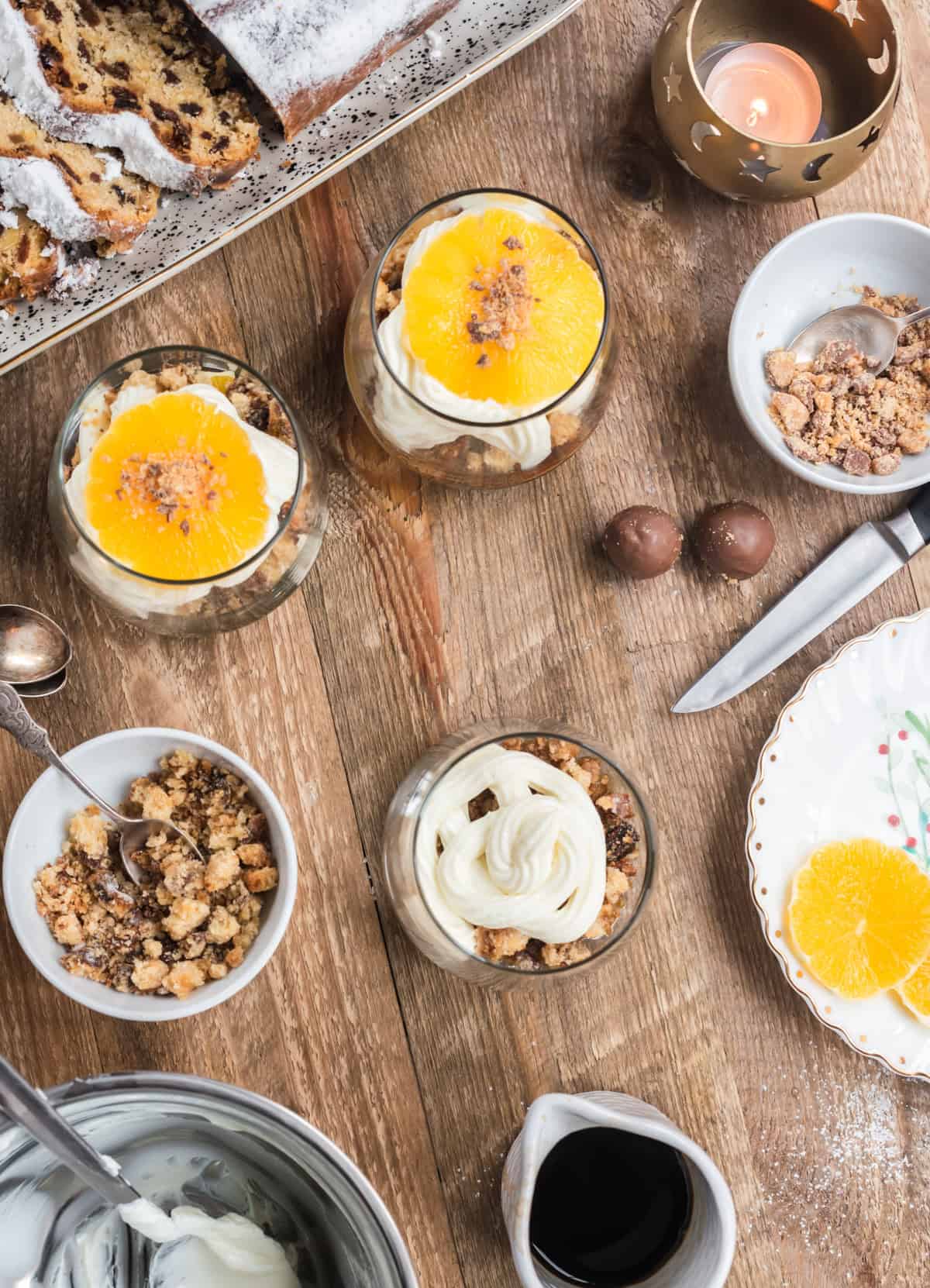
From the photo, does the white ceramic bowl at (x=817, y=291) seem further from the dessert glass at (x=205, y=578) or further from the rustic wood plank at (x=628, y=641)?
the dessert glass at (x=205, y=578)

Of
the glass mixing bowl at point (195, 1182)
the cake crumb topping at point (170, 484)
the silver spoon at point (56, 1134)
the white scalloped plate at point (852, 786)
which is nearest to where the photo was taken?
the silver spoon at point (56, 1134)

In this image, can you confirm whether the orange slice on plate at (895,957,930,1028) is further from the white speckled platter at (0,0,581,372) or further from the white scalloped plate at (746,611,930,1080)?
the white speckled platter at (0,0,581,372)

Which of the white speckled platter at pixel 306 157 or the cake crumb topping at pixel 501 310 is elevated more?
the white speckled platter at pixel 306 157

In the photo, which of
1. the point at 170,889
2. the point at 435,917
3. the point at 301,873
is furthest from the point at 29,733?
the point at 435,917

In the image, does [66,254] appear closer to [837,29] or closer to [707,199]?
[707,199]

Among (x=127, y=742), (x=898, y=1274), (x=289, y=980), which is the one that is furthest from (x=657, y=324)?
(x=898, y=1274)

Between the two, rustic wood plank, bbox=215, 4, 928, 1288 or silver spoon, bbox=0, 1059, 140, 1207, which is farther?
rustic wood plank, bbox=215, 4, 928, 1288

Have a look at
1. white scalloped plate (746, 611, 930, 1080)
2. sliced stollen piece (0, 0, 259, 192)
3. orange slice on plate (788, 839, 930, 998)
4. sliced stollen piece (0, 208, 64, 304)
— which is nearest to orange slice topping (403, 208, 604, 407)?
sliced stollen piece (0, 0, 259, 192)

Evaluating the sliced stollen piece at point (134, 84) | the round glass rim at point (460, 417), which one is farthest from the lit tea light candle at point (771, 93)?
the sliced stollen piece at point (134, 84)
